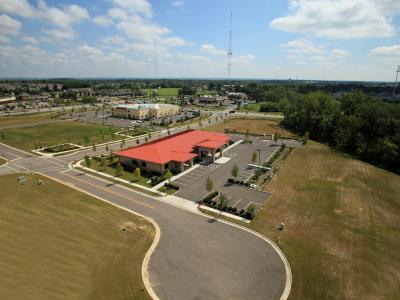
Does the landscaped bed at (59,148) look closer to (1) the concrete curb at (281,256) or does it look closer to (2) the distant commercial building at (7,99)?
(1) the concrete curb at (281,256)

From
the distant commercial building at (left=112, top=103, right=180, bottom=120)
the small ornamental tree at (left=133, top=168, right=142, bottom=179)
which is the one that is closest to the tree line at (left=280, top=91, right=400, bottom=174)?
the distant commercial building at (left=112, top=103, right=180, bottom=120)

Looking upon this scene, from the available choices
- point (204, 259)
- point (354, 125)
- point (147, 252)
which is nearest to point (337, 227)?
point (204, 259)

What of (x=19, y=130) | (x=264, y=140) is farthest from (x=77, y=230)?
(x=19, y=130)

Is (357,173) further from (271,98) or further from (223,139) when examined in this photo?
(271,98)

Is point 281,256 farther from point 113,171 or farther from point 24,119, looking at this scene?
point 24,119

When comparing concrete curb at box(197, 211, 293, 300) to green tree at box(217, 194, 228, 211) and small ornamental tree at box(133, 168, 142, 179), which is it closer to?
Answer: green tree at box(217, 194, 228, 211)

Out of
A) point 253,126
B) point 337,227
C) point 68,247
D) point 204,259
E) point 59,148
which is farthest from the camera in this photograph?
point 253,126

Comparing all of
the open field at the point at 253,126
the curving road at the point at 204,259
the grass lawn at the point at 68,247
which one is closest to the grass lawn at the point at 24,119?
the open field at the point at 253,126
